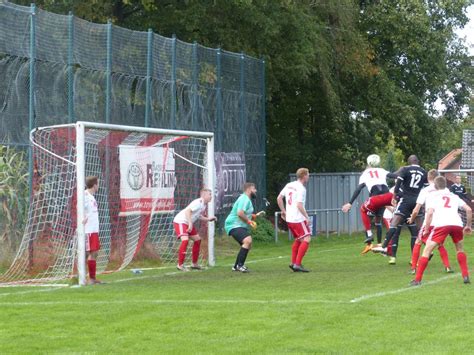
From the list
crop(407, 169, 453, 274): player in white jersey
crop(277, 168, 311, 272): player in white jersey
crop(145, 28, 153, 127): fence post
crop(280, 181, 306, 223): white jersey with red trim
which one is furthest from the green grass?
crop(145, 28, 153, 127): fence post

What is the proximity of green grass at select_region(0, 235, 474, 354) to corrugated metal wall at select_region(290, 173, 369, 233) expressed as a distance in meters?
16.4

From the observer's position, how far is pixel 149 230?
21234mm

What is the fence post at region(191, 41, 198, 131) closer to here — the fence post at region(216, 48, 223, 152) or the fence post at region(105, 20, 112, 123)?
the fence post at region(216, 48, 223, 152)

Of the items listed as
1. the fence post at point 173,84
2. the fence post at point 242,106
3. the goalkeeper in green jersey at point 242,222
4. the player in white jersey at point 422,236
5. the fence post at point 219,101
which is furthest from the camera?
the fence post at point 242,106

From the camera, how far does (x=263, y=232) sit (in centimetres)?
3067

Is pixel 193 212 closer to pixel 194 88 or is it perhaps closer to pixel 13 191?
pixel 13 191

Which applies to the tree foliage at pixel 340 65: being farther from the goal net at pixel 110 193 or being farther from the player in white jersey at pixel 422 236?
the player in white jersey at pixel 422 236

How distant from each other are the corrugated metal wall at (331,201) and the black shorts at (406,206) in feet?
48.4

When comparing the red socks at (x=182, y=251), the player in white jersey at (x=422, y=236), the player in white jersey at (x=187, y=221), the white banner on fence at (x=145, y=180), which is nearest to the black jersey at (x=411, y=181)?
the player in white jersey at (x=422, y=236)

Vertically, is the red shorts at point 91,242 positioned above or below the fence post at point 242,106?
below

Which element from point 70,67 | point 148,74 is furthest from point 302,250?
point 148,74

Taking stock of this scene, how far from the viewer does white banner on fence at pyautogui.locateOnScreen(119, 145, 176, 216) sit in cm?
2034

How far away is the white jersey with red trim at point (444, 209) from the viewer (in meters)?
15.9

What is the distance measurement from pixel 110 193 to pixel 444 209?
7165mm
